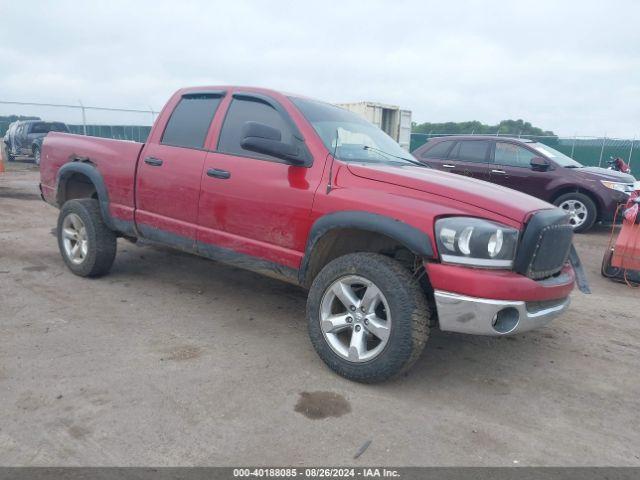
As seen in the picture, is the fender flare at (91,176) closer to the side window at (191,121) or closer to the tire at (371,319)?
the side window at (191,121)

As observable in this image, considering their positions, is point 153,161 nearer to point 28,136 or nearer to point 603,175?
point 603,175

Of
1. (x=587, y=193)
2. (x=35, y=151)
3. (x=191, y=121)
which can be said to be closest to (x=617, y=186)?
(x=587, y=193)

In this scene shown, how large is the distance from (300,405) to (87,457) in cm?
113

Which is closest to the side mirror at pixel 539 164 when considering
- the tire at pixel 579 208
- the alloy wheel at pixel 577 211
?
the tire at pixel 579 208

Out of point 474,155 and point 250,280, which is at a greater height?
point 474,155

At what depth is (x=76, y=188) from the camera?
5375 mm

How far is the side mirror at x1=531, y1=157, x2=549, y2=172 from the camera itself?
902cm

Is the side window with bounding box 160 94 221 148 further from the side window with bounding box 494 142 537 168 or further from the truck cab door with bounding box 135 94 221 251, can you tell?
the side window with bounding box 494 142 537 168

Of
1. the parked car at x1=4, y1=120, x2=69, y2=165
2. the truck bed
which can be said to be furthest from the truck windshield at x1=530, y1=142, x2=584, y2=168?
the parked car at x1=4, y1=120, x2=69, y2=165

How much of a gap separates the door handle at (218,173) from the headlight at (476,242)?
1748mm

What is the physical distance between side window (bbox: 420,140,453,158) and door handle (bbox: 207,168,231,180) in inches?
271

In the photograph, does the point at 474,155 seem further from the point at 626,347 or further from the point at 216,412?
the point at 216,412

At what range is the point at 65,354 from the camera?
3.36 m

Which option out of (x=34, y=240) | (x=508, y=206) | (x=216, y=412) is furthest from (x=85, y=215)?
(x=508, y=206)
